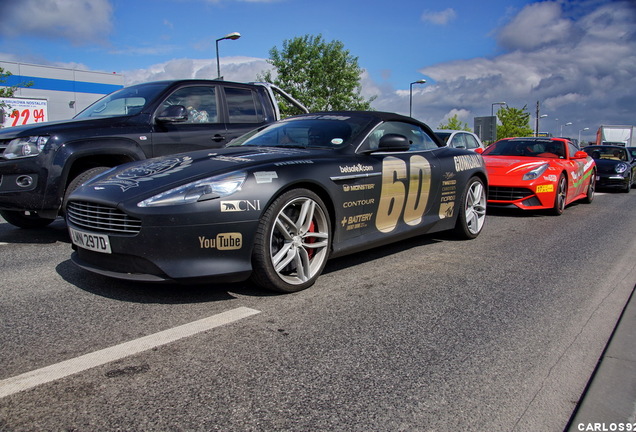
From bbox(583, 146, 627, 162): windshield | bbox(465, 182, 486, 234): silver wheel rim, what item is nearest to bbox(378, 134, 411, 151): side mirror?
bbox(465, 182, 486, 234): silver wheel rim

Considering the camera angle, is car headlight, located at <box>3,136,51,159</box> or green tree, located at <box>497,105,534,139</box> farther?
green tree, located at <box>497,105,534,139</box>

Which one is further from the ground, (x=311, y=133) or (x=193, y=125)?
(x=193, y=125)

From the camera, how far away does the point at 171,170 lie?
3.71 meters

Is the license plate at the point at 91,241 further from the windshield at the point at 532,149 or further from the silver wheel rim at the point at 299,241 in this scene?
the windshield at the point at 532,149

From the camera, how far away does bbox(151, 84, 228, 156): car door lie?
600cm

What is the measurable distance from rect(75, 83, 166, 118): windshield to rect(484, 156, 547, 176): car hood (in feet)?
18.1

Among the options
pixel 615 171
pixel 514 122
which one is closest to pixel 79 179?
pixel 615 171

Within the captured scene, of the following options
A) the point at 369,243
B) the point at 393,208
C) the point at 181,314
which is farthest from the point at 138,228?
the point at 393,208

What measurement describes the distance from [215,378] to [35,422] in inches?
28.7

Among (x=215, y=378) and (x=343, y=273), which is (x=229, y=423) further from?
(x=343, y=273)

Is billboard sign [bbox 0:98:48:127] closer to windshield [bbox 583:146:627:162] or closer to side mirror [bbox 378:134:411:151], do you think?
windshield [bbox 583:146:627:162]

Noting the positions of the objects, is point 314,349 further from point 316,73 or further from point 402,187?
point 316,73

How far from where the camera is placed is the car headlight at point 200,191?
10.8ft

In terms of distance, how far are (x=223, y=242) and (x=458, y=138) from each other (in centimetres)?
1019
